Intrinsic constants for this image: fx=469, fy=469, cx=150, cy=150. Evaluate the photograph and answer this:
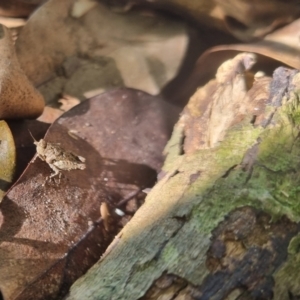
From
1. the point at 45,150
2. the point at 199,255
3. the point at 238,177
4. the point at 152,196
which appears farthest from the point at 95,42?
the point at 199,255

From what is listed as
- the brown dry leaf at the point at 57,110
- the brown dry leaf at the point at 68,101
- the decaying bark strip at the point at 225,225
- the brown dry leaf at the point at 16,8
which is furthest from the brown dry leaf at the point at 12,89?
the decaying bark strip at the point at 225,225

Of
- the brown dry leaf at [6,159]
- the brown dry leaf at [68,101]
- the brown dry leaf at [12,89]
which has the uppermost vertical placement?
the brown dry leaf at [12,89]

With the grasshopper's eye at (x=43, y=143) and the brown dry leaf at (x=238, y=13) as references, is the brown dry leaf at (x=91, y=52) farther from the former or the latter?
the grasshopper's eye at (x=43, y=143)

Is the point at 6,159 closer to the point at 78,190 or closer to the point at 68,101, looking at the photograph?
the point at 78,190

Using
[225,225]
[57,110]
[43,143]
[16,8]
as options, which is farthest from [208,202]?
[16,8]

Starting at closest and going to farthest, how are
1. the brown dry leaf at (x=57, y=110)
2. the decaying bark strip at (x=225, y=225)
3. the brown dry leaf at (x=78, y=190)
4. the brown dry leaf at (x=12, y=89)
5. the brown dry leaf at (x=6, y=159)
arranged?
1. the decaying bark strip at (x=225, y=225)
2. the brown dry leaf at (x=78, y=190)
3. the brown dry leaf at (x=6, y=159)
4. the brown dry leaf at (x=12, y=89)
5. the brown dry leaf at (x=57, y=110)

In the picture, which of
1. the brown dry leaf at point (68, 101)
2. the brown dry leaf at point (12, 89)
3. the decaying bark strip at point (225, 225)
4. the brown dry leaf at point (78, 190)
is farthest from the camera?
the brown dry leaf at point (68, 101)

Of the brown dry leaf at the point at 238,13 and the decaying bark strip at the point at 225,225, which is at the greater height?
the brown dry leaf at the point at 238,13

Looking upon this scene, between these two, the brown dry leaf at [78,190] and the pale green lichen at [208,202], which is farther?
the brown dry leaf at [78,190]
